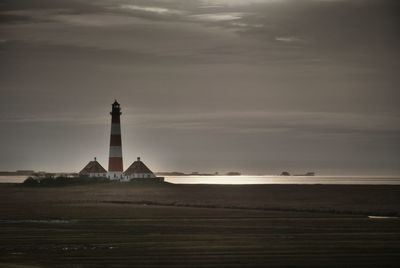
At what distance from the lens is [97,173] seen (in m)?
101

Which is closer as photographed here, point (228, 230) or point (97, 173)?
point (228, 230)

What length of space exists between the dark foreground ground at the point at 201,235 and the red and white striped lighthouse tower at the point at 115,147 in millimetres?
31999

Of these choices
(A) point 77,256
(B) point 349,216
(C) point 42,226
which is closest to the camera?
(A) point 77,256

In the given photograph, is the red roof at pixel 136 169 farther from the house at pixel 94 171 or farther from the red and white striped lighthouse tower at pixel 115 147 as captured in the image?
the house at pixel 94 171

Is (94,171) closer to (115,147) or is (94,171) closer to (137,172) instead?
(137,172)

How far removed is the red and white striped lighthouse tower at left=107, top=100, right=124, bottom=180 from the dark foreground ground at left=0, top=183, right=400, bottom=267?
31999 mm

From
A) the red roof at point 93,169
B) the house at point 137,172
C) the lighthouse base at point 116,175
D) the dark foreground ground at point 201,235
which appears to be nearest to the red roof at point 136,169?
the house at point 137,172

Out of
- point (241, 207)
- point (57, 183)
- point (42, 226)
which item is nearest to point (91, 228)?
point (42, 226)

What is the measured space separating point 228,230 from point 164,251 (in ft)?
28.4

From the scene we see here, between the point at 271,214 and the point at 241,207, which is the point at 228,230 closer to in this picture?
the point at 271,214

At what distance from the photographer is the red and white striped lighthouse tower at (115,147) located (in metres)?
93.5

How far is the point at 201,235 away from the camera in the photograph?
36875 mm

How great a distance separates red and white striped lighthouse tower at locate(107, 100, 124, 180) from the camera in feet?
307

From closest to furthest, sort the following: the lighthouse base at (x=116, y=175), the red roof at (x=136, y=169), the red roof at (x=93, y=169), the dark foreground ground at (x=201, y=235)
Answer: the dark foreground ground at (x=201, y=235), the lighthouse base at (x=116, y=175), the red roof at (x=136, y=169), the red roof at (x=93, y=169)
